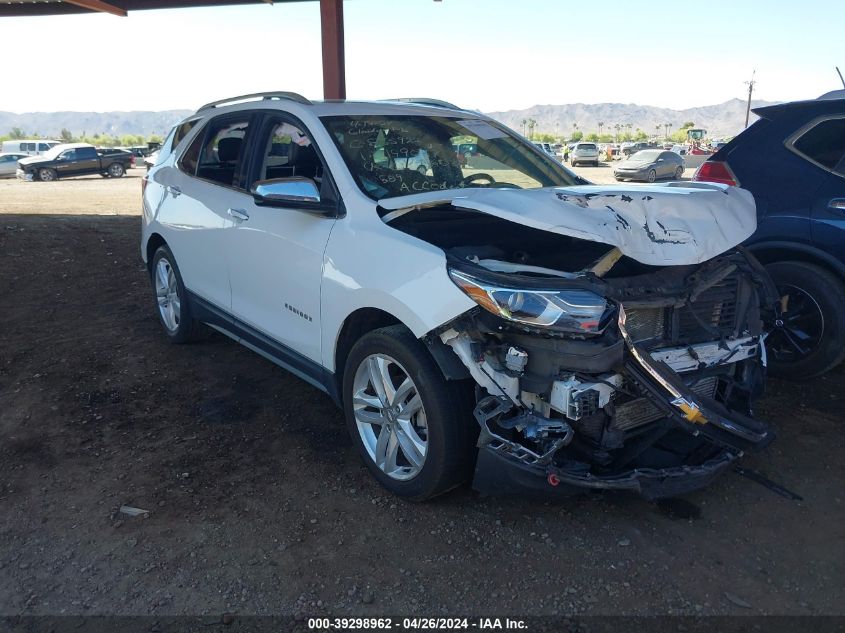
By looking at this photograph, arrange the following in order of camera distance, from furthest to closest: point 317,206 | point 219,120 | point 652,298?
point 219,120
point 317,206
point 652,298

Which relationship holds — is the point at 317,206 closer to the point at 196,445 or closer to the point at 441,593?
the point at 196,445

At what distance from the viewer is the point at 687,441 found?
9.88 feet

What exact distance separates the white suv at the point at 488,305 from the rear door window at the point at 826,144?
156 centimetres

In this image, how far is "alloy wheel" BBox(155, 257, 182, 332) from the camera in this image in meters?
5.41

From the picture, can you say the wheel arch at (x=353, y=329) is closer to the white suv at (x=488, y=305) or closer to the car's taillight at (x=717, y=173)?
the white suv at (x=488, y=305)

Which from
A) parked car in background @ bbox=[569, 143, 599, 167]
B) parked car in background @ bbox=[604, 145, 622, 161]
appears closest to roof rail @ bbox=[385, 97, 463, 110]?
parked car in background @ bbox=[569, 143, 599, 167]

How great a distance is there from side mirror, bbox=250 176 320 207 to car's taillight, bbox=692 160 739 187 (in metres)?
3.17

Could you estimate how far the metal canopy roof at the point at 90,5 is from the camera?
598 inches

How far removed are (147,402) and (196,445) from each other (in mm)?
814

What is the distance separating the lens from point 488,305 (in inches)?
104

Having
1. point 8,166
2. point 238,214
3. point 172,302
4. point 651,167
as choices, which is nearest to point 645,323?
point 238,214

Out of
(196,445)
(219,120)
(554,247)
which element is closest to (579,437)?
(554,247)

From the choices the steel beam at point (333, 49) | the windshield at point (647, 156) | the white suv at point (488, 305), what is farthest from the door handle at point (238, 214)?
the windshield at point (647, 156)

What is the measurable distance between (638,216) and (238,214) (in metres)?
2.50
